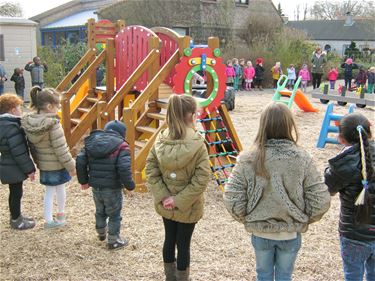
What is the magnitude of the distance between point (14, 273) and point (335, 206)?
3738 mm

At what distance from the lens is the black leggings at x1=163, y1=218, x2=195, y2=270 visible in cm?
335

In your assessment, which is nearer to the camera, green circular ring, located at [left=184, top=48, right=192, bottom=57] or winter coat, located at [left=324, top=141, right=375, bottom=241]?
winter coat, located at [left=324, top=141, right=375, bottom=241]

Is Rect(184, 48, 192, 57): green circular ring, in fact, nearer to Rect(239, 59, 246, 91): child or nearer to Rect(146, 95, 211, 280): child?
Rect(146, 95, 211, 280): child

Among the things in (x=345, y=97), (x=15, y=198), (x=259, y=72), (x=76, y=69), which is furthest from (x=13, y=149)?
(x=259, y=72)

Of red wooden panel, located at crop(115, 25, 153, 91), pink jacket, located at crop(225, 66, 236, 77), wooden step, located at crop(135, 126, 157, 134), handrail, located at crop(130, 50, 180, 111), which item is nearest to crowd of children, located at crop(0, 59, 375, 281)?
handrail, located at crop(130, 50, 180, 111)

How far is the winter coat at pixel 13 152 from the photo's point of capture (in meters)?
4.32

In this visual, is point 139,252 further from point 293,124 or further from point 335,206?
point 335,206

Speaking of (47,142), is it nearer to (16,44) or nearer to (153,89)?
(153,89)

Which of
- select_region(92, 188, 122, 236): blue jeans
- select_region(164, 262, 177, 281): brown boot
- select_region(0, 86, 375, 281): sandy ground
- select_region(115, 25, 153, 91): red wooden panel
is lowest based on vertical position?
select_region(0, 86, 375, 281): sandy ground

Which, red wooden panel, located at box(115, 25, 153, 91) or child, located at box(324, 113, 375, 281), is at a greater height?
red wooden panel, located at box(115, 25, 153, 91)

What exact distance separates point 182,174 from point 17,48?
43.6ft

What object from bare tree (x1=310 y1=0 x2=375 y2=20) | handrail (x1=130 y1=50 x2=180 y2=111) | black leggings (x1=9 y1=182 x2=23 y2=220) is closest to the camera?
black leggings (x1=9 y1=182 x2=23 y2=220)

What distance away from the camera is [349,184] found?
111 inches

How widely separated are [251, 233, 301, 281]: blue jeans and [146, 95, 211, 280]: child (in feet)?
2.22
